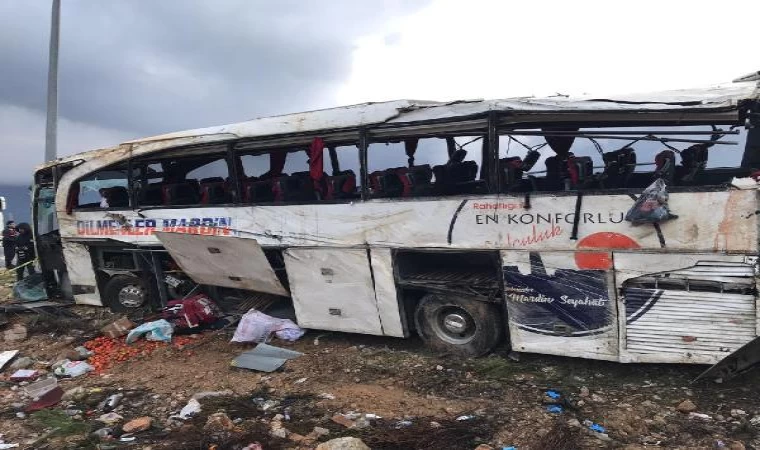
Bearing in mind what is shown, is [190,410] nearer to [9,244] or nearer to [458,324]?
[458,324]

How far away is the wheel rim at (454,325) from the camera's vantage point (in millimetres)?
5488

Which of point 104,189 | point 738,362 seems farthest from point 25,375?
point 738,362

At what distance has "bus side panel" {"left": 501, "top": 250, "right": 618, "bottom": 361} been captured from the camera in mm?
4582

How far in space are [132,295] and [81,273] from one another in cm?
92

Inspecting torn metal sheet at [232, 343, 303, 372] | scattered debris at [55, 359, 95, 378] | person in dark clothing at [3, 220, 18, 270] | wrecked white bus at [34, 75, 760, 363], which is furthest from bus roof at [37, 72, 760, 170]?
person in dark clothing at [3, 220, 18, 270]

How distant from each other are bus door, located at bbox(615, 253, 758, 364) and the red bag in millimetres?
5106

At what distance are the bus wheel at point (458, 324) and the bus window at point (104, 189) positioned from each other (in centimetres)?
456

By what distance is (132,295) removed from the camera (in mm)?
8023

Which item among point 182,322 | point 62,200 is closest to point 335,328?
point 182,322

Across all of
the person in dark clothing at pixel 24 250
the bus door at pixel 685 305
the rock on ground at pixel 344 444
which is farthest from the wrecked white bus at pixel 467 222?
the person in dark clothing at pixel 24 250

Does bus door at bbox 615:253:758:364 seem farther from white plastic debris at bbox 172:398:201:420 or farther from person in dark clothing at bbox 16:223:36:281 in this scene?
person in dark clothing at bbox 16:223:36:281

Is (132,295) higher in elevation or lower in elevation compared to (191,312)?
higher

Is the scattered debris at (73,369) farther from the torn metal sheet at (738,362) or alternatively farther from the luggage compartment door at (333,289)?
the torn metal sheet at (738,362)

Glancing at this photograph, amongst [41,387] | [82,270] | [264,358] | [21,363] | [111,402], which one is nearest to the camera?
[111,402]
